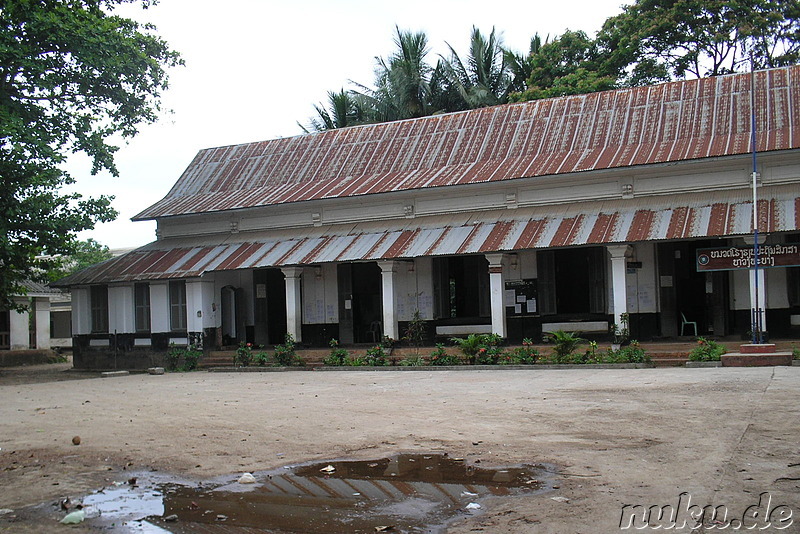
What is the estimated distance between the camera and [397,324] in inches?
866

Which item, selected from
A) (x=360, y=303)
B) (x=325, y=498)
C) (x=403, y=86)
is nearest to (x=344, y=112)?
(x=403, y=86)

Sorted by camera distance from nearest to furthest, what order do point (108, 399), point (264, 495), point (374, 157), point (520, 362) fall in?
point (264, 495) → point (108, 399) → point (520, 362) → point (374, 157)

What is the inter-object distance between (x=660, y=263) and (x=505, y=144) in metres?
5.61

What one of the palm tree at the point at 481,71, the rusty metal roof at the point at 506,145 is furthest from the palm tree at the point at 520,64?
the rusty metal roof at the point at 506,145

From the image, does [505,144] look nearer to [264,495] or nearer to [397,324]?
[397,324]

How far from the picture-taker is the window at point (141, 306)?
80.5ft

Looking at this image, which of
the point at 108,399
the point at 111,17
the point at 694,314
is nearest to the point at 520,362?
the point at 694,314

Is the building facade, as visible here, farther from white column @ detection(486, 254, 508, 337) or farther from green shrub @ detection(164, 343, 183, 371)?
green shrub @ detection(164, 343, 183, 371)

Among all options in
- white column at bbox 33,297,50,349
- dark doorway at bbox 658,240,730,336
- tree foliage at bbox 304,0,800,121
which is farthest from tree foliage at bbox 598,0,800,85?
white column at bbox 33,297,50,349

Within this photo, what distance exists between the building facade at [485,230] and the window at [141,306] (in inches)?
2.6

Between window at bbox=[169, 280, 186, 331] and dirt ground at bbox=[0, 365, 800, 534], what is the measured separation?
948 centimetres

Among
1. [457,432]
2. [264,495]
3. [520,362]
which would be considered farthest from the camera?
[520,362]

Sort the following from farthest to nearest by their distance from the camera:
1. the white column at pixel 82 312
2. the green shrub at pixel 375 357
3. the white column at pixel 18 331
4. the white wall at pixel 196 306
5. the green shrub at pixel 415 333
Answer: the white column at pixel 18 331 → the white column at pixel 82 312 → the white wall at pixel 196 306 → the green shrub at pixel 415 333 → the green shrub at pixel 375 357

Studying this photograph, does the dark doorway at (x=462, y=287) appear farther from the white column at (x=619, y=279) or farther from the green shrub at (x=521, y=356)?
the white column at (x=619, y=279)
